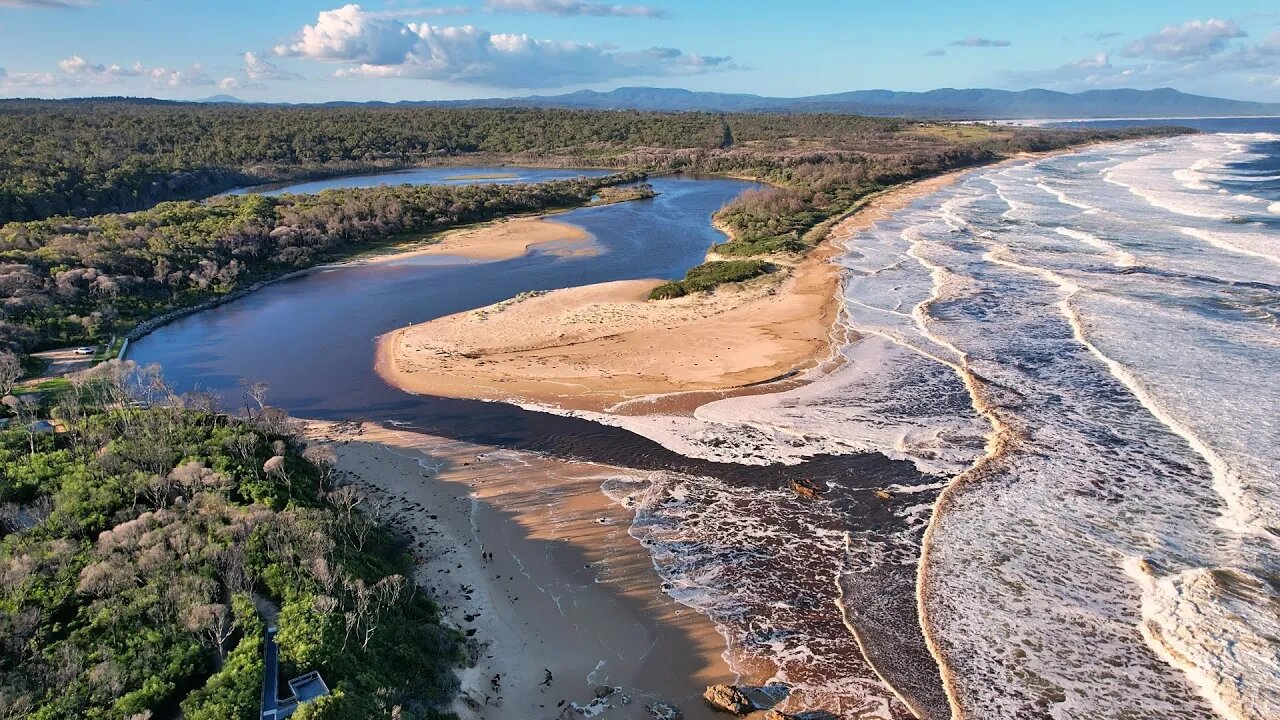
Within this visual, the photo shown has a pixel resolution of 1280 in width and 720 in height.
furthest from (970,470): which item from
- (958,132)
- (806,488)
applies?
(958,132)

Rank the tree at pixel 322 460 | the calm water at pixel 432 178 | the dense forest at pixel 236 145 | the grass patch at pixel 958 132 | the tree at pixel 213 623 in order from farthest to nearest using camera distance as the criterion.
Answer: the grass patch at pixel 958 132 → the calm water at pixel 432 178 → the dense forest at pixel 236 145 → the tree at pixel 322 460 → the tree at pixel 213 623

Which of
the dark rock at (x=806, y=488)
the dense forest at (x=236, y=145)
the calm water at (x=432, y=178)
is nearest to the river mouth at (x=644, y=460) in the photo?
the dark rock at (x=806, y=488)

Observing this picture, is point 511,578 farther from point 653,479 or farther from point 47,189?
point 47,189

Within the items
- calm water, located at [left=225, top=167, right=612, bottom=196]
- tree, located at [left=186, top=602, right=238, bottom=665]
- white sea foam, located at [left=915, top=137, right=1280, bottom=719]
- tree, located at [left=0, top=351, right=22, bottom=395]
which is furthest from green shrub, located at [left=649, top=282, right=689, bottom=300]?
calm water, located at [left=225, top=167, right=612, bottom=196]

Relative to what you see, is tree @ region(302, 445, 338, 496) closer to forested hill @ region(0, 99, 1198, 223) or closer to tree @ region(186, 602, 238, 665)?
tree @ region(186, 602, 238, 665)

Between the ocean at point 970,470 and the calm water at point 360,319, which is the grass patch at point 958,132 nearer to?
the calm water at point 360,319

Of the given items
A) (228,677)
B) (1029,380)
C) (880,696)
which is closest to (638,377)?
(1029,380)
